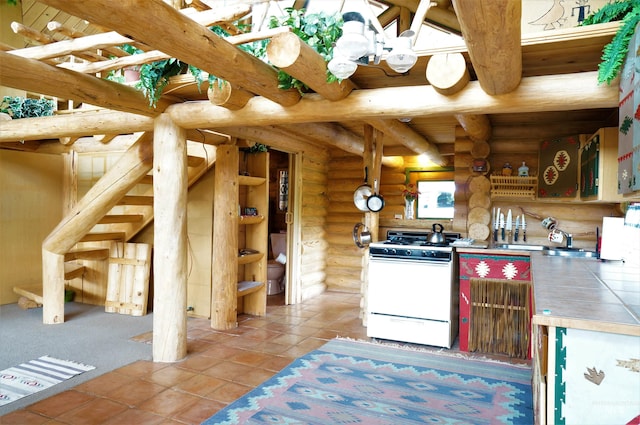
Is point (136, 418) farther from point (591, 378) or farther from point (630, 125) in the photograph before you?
point (630, 125)

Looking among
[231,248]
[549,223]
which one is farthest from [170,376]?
[549,223]

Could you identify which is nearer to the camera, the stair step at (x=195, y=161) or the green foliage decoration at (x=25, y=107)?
the green foliage decoration at (x=25, y=107)

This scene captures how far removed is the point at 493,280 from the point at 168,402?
292 cm

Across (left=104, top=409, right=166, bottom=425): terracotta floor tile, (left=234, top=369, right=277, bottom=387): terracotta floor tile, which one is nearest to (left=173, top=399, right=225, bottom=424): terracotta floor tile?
(left=104, top=409, right=166, bottom=425): terracotta floor tile

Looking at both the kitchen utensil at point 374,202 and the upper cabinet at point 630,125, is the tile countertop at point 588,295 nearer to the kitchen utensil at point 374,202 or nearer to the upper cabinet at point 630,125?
the upper cabinet at point 630,125

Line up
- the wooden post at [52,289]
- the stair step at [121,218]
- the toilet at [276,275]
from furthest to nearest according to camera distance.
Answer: the toilet at [276,275], the stair step at [121,218], the wooden post at [52,289]

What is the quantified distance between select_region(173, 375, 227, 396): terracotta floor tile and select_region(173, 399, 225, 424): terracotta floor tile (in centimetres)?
16

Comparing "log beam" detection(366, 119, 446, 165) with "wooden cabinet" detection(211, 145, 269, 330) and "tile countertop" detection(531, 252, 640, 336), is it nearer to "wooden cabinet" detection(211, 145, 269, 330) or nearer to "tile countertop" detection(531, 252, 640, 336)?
"wooden cabinet" detection(211, 145, 269, 330)

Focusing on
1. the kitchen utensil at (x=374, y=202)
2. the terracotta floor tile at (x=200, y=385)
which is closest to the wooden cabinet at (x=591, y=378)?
the terracotta floor tile at (x=200, y=385)

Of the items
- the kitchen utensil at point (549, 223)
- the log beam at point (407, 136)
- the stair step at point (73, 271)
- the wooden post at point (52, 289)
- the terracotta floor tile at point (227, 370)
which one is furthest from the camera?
the stair step at point (73, 271)

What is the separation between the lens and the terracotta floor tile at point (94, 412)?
2.72 meters

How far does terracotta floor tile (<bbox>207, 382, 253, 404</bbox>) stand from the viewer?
305cm

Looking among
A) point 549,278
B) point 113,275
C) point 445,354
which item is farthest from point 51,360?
point 549,278

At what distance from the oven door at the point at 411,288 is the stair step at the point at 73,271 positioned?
389 cm
